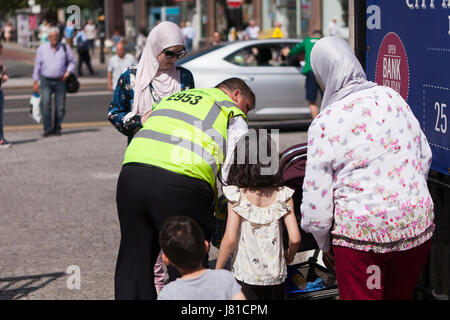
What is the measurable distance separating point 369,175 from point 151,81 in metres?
2.02

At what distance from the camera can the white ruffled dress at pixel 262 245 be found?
425cm

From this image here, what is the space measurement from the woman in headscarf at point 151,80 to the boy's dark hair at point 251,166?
45.3 inches

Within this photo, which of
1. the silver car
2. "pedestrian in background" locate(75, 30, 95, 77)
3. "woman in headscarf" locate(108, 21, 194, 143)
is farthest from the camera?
"pedestrian in background" locate(75, 30, 95, 77)

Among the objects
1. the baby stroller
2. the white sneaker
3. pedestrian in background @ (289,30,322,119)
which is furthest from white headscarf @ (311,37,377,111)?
the white sneaker

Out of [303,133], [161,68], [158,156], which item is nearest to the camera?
[158,156]

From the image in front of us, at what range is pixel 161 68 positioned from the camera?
17.1 feet

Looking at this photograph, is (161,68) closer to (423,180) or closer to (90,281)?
(90,281)

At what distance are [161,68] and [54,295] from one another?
1702 mm

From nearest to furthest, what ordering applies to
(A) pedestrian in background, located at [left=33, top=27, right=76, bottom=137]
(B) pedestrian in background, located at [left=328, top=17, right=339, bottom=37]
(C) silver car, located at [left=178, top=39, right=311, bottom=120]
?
(A) pedestrian in background, located at [left=33, top=27, right=76, bottom=137] → (C) silver car, located at [left=178, top=39, right=311, bottom=120] → (B) pedestrian in background, located at [left=328, top=17, right=339, bottom=37]

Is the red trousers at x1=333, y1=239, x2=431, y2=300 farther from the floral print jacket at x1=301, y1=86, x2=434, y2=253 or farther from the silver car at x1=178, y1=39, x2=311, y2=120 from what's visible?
the silver car at x1=178, y1=39, x2=311, y2=120

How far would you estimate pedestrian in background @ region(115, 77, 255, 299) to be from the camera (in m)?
4.04

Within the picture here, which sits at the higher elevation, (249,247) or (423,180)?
(423,180)

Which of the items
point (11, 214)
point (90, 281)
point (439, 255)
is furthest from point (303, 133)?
point (439, 255)

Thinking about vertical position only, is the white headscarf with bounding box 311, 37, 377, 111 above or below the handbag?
above
